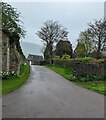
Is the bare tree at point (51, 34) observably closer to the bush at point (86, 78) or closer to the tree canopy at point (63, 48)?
the tree canopy at point (63, 48)

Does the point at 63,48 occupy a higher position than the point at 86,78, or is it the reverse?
the point at 63,48

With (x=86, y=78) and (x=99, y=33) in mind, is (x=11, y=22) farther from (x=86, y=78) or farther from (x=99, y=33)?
(x=99, y=33)

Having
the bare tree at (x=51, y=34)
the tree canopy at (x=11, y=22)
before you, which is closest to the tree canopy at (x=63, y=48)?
the bare tree at (x=51, y=34)

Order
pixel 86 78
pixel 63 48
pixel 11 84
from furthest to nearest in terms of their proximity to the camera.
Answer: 1. pixel 63 48
2. pixel 86 78
3. pixel 11 84

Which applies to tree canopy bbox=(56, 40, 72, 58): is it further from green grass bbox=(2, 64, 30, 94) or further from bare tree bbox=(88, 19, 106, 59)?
green grass bbox=(2, 64, 30, 94)

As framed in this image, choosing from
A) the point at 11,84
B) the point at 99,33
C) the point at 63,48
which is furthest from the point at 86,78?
the point at 63,48

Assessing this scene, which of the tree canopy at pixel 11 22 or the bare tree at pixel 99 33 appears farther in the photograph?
the bare tree at pixel 99 33

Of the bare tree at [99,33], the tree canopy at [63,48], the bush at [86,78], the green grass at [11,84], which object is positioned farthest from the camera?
the tree canopy at [63,48]

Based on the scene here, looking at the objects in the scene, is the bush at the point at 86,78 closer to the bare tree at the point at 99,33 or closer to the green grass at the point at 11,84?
the green grass at the point at 11,84

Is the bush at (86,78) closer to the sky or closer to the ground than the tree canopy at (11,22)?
closer to the ground

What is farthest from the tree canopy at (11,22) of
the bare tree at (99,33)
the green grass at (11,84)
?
the bare tree at (99,33)

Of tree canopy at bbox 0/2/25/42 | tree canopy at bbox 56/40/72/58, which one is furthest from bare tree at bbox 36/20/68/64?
tree canopy at bbox 0/2/25/42

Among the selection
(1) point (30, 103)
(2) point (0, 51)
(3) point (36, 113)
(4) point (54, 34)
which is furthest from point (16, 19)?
(4) point (54, 34)

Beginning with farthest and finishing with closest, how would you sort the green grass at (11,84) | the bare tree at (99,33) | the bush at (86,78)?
the bare tree at (99,33) < the bush at (86,78) < the green grass at (11,84)
